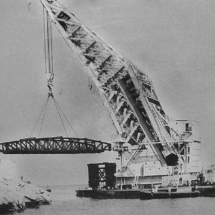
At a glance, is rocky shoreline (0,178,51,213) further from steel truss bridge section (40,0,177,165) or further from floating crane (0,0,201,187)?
steel truss bridge section (40,0,177,165)

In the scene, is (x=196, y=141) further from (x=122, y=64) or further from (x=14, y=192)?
(x=14, y=192)

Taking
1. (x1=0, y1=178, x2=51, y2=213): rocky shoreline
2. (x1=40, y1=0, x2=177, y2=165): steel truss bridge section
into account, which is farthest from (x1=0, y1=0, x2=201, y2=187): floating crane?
(x1=0, y1=178, x2=51, y2=213): rocky shoreline

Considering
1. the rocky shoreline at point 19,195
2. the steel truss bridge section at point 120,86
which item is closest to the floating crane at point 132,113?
the steel truss bridge section at point 120,86

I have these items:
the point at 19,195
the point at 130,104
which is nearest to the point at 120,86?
the point at 130,104

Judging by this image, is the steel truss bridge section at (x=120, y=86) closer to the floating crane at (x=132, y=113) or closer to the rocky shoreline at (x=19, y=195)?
the floating crane at (x=132, y=113)

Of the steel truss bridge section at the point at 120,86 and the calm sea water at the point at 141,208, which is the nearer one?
the calm sea water at the point at 141,208

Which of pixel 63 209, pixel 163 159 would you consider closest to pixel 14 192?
pixel 63 209

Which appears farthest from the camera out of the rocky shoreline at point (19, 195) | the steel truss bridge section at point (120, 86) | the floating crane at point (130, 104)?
the floating crane at point (130, 104)
